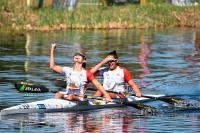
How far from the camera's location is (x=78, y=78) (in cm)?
2391

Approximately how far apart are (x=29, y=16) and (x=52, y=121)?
42.9 meters

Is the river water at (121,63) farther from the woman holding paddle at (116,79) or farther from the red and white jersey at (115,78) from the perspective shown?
the red and white jersey at (115,78)

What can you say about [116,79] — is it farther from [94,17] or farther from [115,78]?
[94,17]

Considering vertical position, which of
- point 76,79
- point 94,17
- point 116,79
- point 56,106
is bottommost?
point 56,106

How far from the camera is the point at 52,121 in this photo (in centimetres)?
2222

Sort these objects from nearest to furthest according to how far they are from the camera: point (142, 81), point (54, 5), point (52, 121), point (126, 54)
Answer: point (52, 121) → point (142, 81) → point (126, 54) → point (54, 5)

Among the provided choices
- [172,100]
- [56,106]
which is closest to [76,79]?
[56,106]

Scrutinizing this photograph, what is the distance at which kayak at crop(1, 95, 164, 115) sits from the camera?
75.4ft

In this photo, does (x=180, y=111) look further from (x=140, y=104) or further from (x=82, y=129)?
(x=82, y=129)

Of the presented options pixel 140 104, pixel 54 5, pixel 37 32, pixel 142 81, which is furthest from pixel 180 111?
pixel 54 5

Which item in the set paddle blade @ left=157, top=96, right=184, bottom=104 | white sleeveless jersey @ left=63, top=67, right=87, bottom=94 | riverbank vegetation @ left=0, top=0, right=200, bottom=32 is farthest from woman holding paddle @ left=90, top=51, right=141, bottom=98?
riverbank vegetation @ left=0, top=0, right=200, bottom=32

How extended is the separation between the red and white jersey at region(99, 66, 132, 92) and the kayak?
0.64 metres

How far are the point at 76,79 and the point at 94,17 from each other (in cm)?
4429

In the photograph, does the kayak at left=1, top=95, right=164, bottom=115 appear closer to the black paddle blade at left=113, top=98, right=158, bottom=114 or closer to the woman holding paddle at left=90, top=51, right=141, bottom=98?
the woman holding paddle at left=90, top=51, right=141, bottom=98
